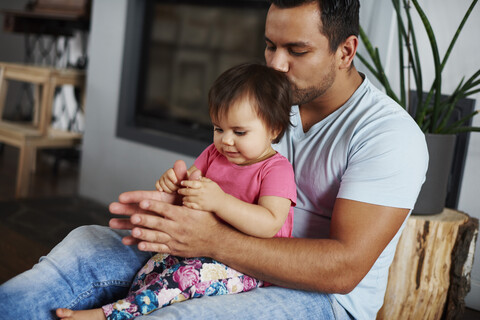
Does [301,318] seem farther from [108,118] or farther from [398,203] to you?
[108,118]

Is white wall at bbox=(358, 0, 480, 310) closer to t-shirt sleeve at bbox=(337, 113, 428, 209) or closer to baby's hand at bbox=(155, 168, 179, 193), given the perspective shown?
t-shirt sleeve at bbox=(337, 113, 428, 209)

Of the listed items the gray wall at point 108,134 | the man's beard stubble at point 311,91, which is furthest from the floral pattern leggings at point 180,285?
the gray wall at point 108,134

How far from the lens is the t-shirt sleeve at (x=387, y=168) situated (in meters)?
1.13

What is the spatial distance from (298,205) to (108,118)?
2253mm

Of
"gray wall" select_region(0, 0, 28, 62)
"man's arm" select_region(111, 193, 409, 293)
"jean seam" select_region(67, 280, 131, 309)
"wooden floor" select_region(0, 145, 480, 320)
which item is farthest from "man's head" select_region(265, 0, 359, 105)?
"gray wall" select_region(0, 0, 28, 62)

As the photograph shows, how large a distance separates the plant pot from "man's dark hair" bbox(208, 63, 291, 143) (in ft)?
2.46

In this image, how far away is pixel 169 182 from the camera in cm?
121

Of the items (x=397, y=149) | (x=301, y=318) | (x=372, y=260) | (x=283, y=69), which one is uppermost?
(x=283, y=69)

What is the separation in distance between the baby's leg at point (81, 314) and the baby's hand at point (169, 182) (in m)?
0.29

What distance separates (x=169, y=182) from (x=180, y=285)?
0.77 ft

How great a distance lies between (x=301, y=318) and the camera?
1.12 m

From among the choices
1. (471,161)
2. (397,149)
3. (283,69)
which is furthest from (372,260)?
(471,161)

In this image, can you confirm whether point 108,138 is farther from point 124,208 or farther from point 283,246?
point 283,246

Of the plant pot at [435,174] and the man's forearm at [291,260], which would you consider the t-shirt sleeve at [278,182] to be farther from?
the plant pot at [435,174]
